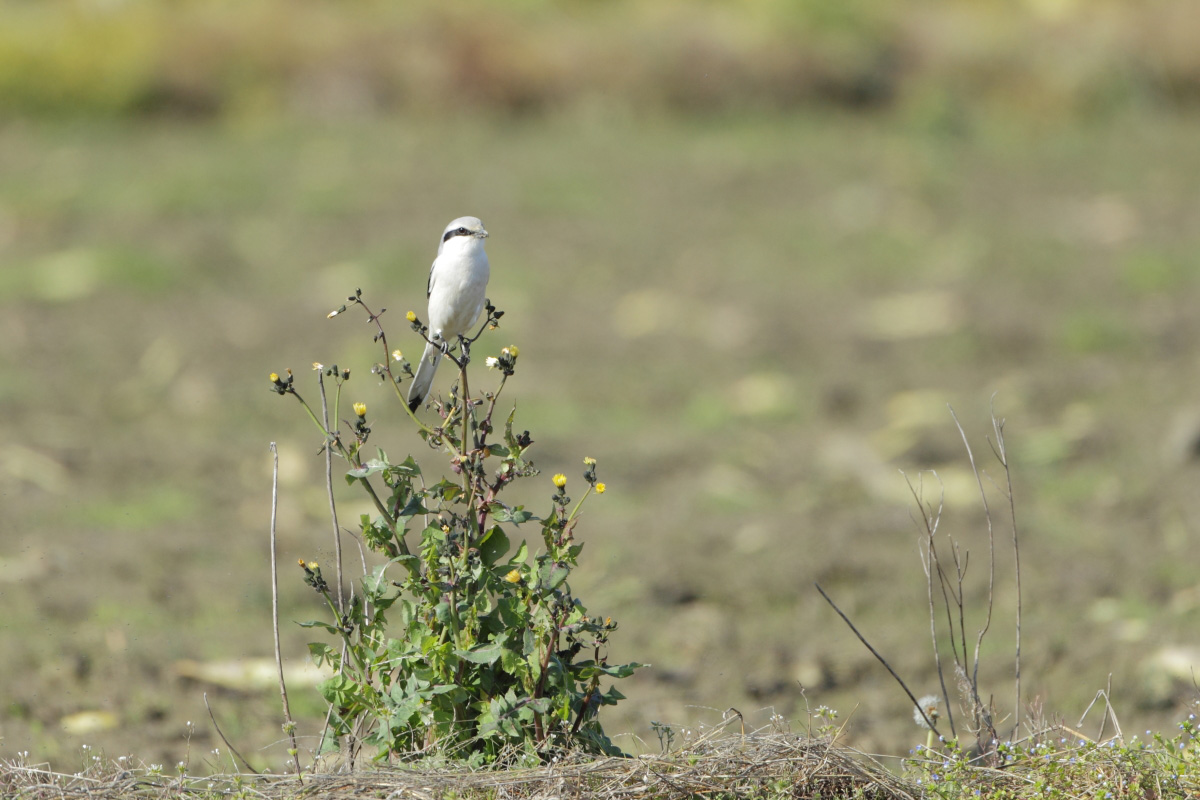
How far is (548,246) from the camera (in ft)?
33.2

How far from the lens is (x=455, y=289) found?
3.13 metres

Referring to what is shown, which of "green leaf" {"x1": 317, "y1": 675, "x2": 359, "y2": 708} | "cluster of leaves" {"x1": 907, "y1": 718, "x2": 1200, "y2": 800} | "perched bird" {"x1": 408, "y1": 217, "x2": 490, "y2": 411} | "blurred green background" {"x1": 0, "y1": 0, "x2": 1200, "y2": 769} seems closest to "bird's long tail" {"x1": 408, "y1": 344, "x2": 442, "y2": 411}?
"perched bird" {"x1": 408, "y1": 217, "x2": 490, "y2": 411}

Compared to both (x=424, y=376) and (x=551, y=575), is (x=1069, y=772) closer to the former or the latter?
(x=551, y=575)

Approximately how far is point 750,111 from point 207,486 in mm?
8698

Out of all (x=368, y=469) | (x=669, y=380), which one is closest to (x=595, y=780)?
(x=368, y=469)

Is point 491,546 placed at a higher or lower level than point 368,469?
lower

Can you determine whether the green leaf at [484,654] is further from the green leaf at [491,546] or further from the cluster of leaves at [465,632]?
the green leaf at [491,546]

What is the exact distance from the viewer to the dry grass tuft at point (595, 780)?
2.74m

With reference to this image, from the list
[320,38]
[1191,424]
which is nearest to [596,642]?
[1191,424]

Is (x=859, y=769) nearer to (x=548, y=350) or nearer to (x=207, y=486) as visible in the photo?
(x=207, y=486)

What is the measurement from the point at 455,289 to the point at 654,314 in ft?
18.9

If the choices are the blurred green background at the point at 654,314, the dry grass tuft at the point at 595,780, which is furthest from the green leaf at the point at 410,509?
the blurred green background at the point at 654,314

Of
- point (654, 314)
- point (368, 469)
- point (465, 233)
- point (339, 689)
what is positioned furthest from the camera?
point (654, 314)

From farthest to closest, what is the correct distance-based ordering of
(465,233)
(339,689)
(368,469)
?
(465,233), (339,689), (368,469)
